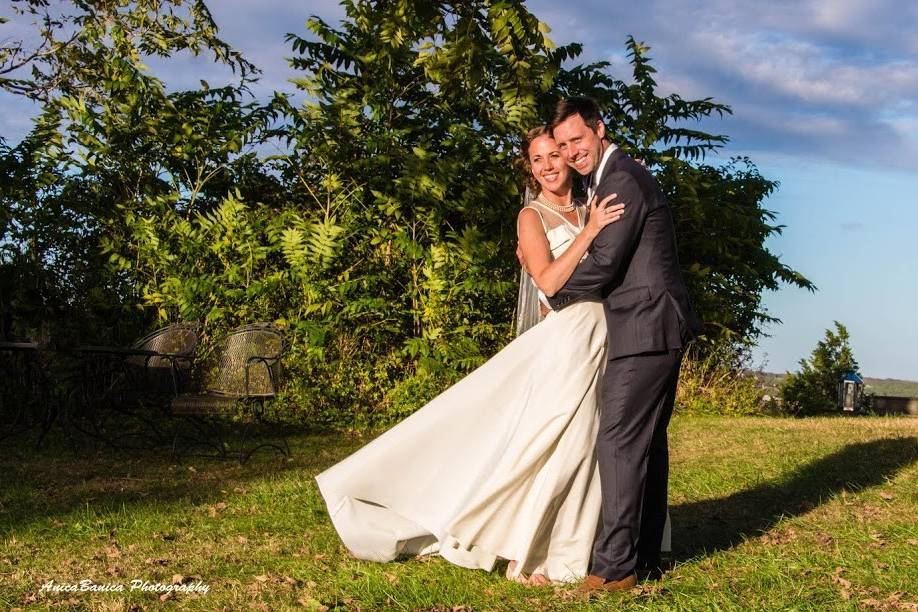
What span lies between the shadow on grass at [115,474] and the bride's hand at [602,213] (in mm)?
3928

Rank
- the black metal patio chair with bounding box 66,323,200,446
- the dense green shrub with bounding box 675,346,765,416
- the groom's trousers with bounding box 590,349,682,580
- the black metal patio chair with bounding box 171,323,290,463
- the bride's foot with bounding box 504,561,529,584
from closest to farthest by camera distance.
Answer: the groom's trousers with bounding box 590,349,682,580, the bride's foot with bounding box 504,561,529,584, the black metal patio chair with bounding box 171,323,290,463, the black metal patio chair with bounding box 66,323,200,446, the dense green shrub with bounding box 675,346,765,416

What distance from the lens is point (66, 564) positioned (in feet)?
16.8

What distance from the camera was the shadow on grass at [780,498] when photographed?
18.8ft

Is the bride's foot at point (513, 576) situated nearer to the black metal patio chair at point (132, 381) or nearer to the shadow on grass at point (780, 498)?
the shadow on grass at point (780, 498)

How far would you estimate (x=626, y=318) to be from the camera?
418 centimetres

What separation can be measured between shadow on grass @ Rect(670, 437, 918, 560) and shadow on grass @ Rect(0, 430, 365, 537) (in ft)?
10.6

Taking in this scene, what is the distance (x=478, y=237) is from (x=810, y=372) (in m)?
9.47

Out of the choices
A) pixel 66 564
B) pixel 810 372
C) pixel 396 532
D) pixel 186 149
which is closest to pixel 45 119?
pixel 186 149

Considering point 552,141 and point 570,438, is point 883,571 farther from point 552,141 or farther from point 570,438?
point 552,141

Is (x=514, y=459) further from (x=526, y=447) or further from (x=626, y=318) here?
(x=626, y=318)

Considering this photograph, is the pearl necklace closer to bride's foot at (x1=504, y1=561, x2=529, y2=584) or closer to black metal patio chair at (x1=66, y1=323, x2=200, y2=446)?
bride's foot at (x1=504, y1=561, x2=529, y2=584)

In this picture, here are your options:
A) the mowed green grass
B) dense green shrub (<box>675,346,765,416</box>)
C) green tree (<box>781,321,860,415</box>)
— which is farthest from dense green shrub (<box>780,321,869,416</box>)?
the mowed green grass

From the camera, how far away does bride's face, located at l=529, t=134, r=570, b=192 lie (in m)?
4.58

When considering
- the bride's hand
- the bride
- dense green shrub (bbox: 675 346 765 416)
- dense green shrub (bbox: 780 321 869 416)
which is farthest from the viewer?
dense green shrub (bbox: 780 321 869 416)
